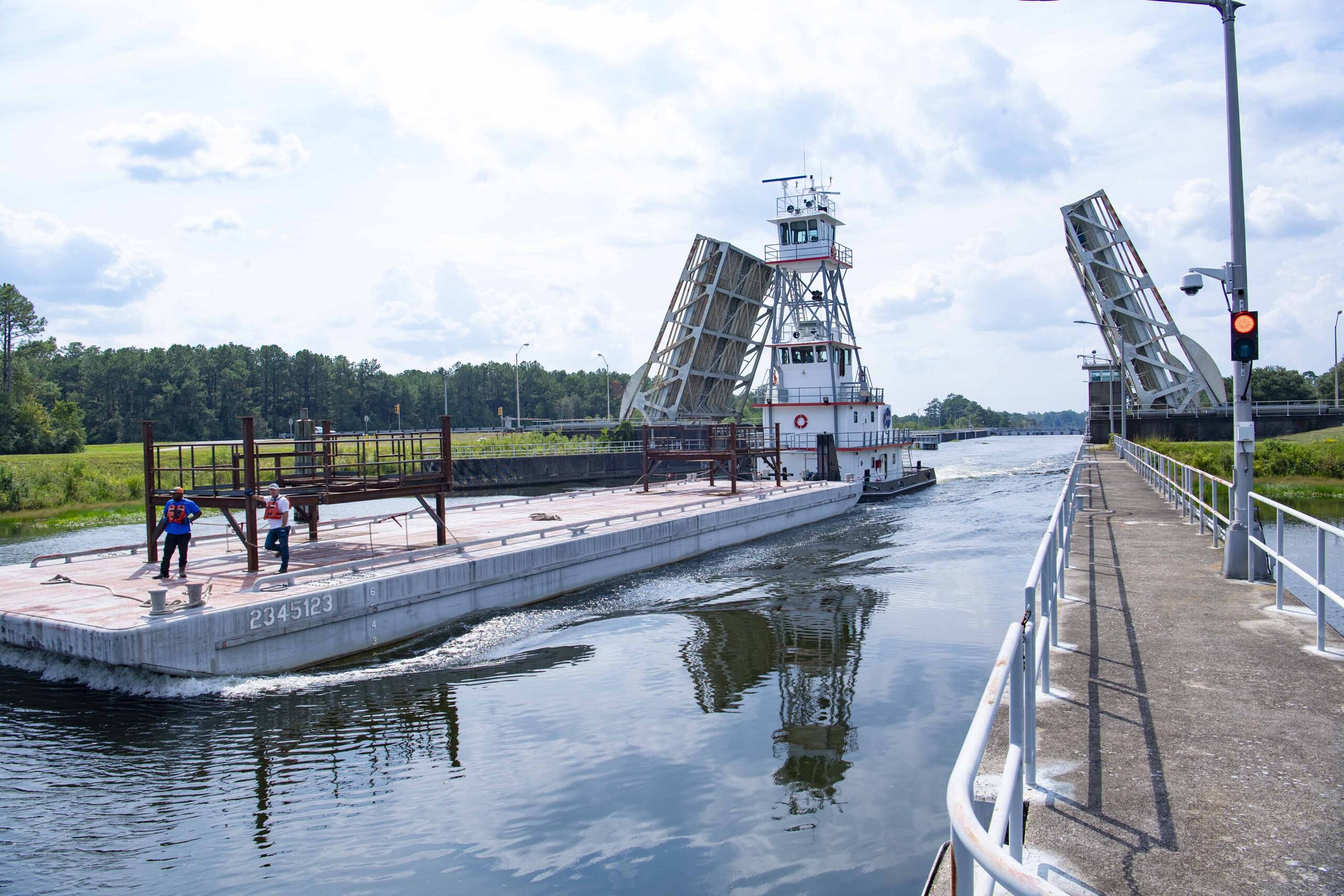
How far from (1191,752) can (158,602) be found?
11552 mm

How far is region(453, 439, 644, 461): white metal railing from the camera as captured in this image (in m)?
52.5

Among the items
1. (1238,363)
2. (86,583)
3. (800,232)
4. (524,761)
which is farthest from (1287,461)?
(86,583)

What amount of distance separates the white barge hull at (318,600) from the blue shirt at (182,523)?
3.09 ft

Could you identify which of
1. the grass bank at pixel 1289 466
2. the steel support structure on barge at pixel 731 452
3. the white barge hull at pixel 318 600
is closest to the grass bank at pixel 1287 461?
the grass bank at pixel 1289 466

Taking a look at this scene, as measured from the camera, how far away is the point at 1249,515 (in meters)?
10.0

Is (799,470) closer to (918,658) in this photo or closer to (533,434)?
(918,658)

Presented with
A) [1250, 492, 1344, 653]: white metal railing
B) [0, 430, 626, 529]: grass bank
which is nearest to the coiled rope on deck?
[1250, 492, 1344, 653]: white metal railing

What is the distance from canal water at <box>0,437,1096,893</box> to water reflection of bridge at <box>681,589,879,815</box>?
0.15ft

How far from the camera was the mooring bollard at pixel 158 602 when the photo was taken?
37.2 ft

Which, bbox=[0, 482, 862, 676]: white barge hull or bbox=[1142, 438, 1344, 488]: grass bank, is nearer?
bbox=[0, 482, 862, 676]: white barge hull

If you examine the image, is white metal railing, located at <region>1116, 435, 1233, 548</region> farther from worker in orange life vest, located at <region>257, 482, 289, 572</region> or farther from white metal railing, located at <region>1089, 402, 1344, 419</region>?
white metal railing, located at <region>1089, 402, 1344, 419</region>

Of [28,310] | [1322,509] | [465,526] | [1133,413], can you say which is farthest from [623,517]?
[28,310]

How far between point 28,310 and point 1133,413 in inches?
3174

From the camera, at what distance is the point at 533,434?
6775cm
